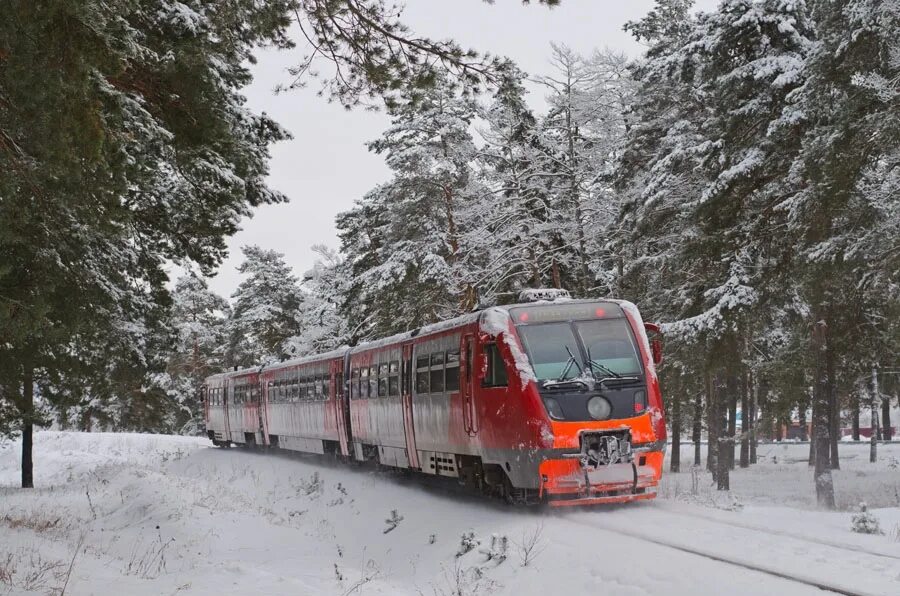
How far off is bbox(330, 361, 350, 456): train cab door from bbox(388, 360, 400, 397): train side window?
3.48m

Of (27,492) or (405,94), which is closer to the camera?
(405,94)

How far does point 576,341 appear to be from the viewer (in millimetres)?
12328

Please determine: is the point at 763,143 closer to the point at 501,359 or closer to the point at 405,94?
the point at 501,359

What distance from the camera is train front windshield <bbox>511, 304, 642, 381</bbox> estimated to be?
12016 mm

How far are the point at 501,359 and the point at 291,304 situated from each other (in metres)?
47.4

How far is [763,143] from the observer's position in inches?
684

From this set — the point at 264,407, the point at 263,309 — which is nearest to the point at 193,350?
the point at 263,309

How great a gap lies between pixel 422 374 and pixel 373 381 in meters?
3.19

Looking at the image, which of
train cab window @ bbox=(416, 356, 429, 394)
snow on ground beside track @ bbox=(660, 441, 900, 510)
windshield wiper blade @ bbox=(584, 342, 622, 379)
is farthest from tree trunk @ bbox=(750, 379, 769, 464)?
windshield wiper blade @ bbox=(584, 342, 622, 379)

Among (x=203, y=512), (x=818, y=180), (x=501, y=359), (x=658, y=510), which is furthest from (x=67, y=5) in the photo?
(x=818, y=180)

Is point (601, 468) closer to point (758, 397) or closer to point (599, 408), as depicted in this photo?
point (599, 408)

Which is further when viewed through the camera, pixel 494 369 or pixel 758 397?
pixel 758 397

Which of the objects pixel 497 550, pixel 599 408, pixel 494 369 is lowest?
pixel 497 550

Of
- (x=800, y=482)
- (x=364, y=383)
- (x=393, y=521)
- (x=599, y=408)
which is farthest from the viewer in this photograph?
(x=800, y=482)
